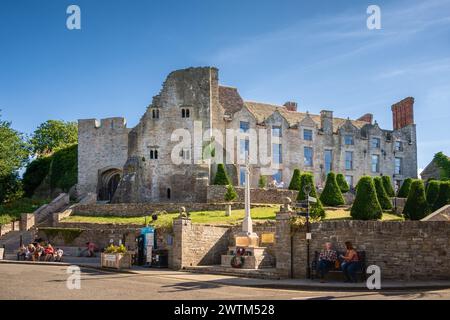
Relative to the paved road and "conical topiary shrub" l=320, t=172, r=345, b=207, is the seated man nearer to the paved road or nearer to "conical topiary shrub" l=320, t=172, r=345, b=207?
the paved road

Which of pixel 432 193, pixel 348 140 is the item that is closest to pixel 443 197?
pixel 432 193

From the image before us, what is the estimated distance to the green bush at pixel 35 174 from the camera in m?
62.7

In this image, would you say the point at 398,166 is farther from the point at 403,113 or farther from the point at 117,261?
the point at 117,261

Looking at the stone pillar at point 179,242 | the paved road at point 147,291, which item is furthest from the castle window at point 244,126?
the paved road at point 147,291

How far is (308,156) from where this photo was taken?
5744 centimetres

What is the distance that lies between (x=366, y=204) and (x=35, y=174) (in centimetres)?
4098

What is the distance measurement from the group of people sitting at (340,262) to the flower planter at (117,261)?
398 inches

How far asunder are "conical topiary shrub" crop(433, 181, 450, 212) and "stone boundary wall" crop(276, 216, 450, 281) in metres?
21.4

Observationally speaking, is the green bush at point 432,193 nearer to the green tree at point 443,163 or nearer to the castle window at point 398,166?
the green tree at point 443,163

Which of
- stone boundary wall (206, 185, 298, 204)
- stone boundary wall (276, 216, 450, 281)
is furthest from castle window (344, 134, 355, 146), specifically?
stone boundary wall (276, 216, 450, 281)

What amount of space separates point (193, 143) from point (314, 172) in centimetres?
1355

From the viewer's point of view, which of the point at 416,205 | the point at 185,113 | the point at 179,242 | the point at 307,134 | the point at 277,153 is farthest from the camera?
the point at 307,134
